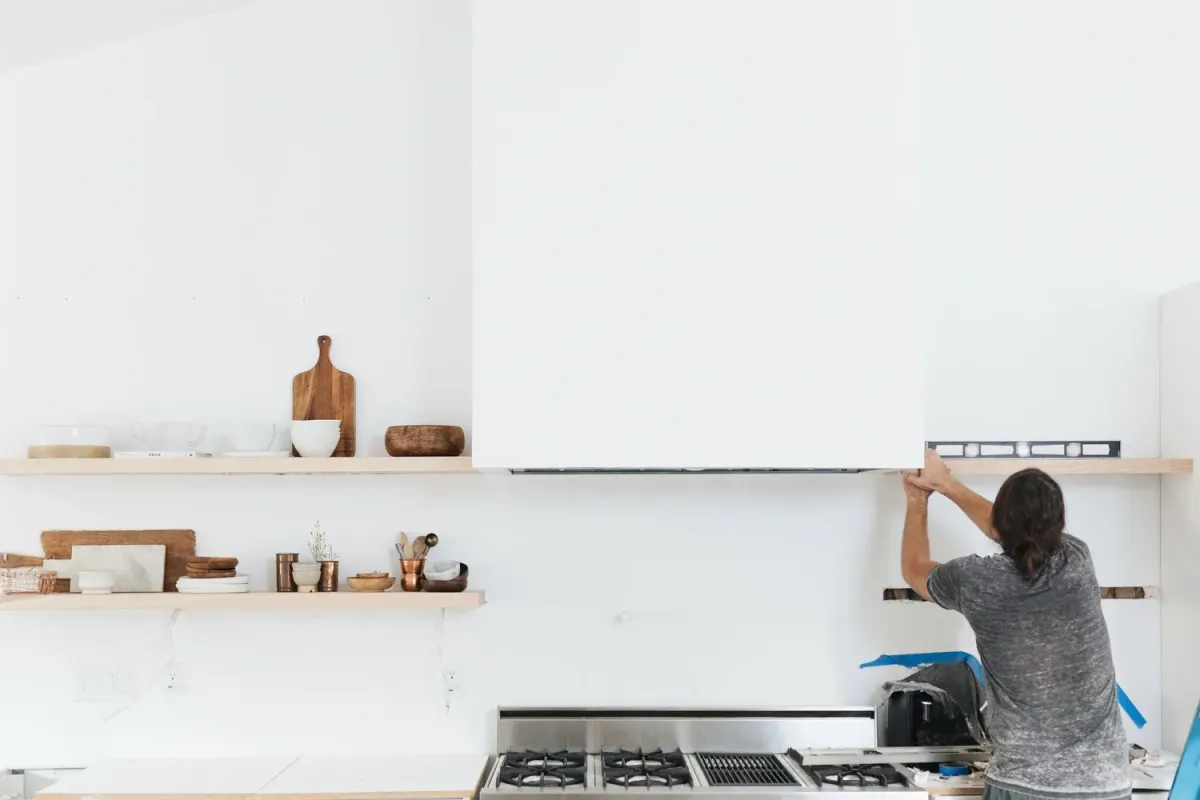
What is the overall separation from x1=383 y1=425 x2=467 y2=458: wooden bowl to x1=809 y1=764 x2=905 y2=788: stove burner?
4.32 ft

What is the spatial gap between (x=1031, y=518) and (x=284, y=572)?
197 centimetres

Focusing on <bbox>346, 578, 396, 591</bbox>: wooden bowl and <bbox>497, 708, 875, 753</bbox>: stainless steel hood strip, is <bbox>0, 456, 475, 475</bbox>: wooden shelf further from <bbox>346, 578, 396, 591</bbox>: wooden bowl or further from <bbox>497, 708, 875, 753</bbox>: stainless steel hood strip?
<bbox>497, 708, 875, 753</bbox>: stainless steel hood strip

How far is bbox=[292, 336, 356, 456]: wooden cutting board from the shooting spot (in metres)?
3.06

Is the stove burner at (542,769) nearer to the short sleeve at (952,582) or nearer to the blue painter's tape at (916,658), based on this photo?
the blue painter's tape at (916,658)

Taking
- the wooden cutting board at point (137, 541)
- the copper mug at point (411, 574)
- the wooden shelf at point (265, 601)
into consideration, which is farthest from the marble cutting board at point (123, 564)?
the copper mug at point (411, 574)

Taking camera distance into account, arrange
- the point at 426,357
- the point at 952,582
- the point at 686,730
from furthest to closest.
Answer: the point at 426,357, the point at 686,730, the point at 952,582

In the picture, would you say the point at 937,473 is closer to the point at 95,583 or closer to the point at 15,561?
the point at 95,583

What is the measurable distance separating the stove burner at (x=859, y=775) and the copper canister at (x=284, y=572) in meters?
1.52

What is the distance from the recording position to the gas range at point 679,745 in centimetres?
273

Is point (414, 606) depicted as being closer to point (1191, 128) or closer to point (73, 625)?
point (73, 625)

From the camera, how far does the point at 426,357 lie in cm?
311

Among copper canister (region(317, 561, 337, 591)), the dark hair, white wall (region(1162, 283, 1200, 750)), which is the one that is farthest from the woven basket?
white wall (region(1162, 283, 1200, 750))

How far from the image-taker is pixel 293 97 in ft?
10.3

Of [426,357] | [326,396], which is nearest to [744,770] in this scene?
[426,357]
